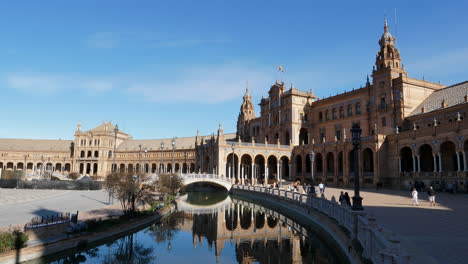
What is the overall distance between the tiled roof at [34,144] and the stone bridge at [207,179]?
77.1 m

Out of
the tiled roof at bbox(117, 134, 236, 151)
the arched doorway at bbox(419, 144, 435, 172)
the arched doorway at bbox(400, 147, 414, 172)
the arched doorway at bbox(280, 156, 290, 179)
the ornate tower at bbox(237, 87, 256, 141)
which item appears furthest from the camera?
the tiled roof at bbox(117, 134, 236, 151)

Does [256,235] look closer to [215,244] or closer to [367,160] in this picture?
[215,244]

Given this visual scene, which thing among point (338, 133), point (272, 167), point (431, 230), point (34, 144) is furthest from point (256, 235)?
point (34, 144)

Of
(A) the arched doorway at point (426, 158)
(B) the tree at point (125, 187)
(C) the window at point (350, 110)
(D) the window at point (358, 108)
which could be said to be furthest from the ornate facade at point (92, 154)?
(B) the tree at point (125, 187)

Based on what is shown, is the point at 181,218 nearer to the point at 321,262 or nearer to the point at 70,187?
the point at 321,262

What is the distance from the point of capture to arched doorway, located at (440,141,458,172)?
41.7 meters

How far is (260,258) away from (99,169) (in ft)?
318

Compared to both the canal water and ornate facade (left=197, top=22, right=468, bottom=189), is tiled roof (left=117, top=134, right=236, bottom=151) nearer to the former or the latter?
ornate facade (left=197, top=22, right=468, bottom=189)

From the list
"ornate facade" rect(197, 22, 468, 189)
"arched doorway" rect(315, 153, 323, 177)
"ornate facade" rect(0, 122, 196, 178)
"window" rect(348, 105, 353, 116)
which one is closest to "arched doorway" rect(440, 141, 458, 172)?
"ornate facade" rect(197, 22, 468, 189)

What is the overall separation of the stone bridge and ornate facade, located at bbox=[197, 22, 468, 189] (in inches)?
130

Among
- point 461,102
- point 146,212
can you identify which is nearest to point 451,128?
point 461,102

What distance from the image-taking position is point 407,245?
12367 millimetres

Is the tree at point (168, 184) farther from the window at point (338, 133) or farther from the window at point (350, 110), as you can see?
the window at point (350, 110)

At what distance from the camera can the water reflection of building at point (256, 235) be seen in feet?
59.7
